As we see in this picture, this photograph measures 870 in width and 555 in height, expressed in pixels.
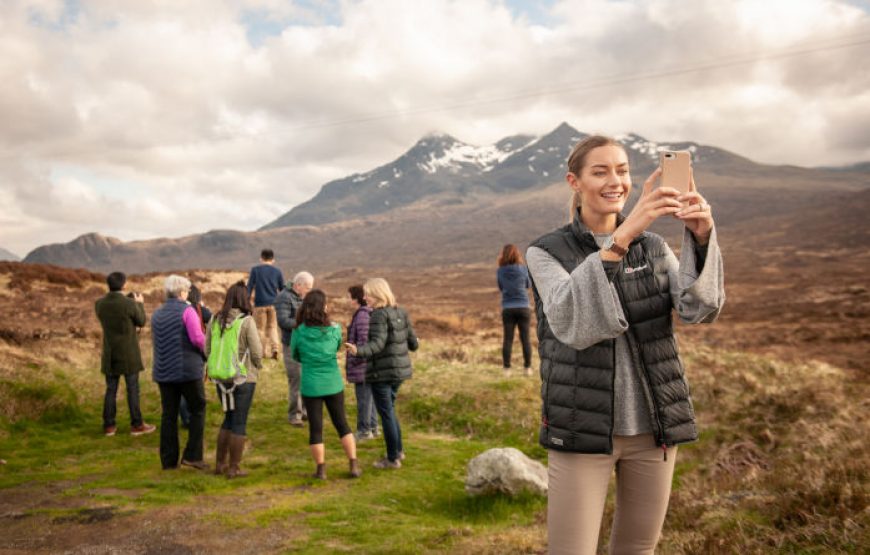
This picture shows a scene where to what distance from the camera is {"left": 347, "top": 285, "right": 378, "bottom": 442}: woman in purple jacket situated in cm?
715

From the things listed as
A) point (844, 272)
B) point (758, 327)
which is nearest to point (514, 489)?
point (758, 327)

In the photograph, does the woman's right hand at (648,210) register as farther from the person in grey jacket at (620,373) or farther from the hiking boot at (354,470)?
the hiking boot at (354,470)

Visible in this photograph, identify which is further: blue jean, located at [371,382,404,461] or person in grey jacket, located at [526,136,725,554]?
blue jean, located at [371,382,404,461]

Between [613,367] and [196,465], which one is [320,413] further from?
[613,367]

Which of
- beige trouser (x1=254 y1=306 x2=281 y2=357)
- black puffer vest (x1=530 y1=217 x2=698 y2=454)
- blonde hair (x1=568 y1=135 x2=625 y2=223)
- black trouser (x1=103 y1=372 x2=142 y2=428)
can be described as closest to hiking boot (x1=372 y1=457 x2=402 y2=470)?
beige trouser (x1=254 y1=306 x2=281 y2=357)

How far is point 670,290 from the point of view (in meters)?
2.45

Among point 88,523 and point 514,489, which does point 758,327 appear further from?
point 88,523

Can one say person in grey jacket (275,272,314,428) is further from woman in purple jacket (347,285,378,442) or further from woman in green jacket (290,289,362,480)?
woman in green jacket (290,289,362,480)

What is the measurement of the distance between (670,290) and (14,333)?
16196 millimetres

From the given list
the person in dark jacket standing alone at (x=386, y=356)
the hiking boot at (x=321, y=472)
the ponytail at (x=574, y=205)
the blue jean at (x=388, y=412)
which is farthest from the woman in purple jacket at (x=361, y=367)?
the ponytail at (x=574, y=205)

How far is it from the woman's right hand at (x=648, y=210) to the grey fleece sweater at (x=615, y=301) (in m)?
0.14

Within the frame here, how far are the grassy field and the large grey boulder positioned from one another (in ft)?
0.39

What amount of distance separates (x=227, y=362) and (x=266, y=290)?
3.32m

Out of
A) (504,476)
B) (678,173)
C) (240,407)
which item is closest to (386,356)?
(240,407)
